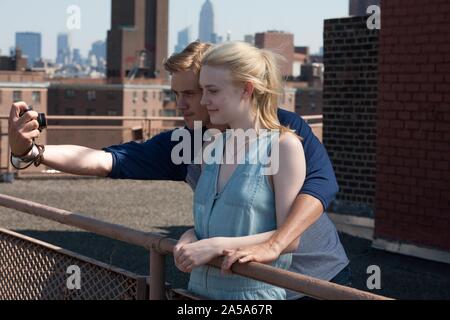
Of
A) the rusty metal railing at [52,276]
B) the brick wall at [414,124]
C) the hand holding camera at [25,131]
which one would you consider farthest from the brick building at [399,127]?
the hand holding camera at [25,131]

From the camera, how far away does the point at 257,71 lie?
2900mm

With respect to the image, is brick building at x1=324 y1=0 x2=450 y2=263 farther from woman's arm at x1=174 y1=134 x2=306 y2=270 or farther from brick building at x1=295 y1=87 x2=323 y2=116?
brick building at x1=295 y1=87 x2=323 y2=116

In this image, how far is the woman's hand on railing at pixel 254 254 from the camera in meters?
2.78

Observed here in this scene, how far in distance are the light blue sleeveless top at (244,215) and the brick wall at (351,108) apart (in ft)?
26.0

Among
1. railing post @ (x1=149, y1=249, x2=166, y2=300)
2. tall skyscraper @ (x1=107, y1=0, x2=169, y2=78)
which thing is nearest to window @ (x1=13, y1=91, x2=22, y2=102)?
tall skyscraper @ (x1=107, y1=0, x2=169, y2=78)

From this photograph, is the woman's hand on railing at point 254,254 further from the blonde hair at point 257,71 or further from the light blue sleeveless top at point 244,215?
the blonde hair at point 257,71

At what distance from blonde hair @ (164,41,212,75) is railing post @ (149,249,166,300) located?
68 centimetres

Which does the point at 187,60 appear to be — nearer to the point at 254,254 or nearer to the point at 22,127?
the point at 22,127

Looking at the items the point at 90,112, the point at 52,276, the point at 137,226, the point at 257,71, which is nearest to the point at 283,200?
the point at 257,71

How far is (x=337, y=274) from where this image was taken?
3096mm

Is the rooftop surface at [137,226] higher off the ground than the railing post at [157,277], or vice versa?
the railing post at [157,277]

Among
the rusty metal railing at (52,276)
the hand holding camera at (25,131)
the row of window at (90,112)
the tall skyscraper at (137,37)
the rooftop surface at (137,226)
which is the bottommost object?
the row of window at (90,112)

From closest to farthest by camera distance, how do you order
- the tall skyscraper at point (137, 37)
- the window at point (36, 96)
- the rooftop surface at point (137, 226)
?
1. the rooftop surface at point (137, 226)
2. the window at point (36, 96)
3. the tall skyscraper at point (137, 37)

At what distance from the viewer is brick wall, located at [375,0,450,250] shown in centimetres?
905
